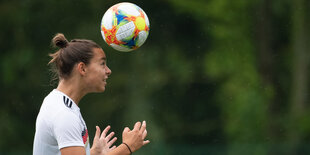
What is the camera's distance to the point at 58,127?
2482 mm

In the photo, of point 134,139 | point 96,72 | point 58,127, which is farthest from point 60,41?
point 134,139

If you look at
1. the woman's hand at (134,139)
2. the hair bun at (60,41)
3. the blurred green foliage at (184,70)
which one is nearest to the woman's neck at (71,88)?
the hair bun at (60,41)

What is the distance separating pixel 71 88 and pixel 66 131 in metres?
0.33

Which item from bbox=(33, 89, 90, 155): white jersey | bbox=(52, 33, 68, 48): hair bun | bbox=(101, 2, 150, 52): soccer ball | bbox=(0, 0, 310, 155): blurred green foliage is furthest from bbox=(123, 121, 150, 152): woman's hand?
bbox=(0, 0, 310, 155): blurred green foliage

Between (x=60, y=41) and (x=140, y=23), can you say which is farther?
(x=140, y=23)

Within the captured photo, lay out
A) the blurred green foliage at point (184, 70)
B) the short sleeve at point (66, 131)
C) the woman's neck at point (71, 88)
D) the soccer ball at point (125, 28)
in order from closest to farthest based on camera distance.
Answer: the short sleeve at point (66, 131), the woman's neck at point (71, 88), the soccer ball at point (125, 28), the blurred green foliage at point (184, 70)

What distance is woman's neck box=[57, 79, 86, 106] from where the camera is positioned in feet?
8.94

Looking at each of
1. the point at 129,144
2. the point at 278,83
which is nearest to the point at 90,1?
the point at 278,83

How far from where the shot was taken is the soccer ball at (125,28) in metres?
3.76

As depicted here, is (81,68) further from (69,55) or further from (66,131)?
(66,131)

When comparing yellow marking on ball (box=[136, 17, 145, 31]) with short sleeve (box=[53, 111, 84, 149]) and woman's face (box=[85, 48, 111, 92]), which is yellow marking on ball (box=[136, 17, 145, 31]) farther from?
short sleeve (box=[53, 111, 84, 149])

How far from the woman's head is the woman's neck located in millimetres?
30

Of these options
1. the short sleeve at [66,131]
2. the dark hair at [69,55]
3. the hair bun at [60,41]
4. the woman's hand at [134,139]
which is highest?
the hair bun at [60,41]

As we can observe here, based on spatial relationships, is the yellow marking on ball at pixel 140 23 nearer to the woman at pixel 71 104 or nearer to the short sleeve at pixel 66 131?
the woman at pixel 71 104
